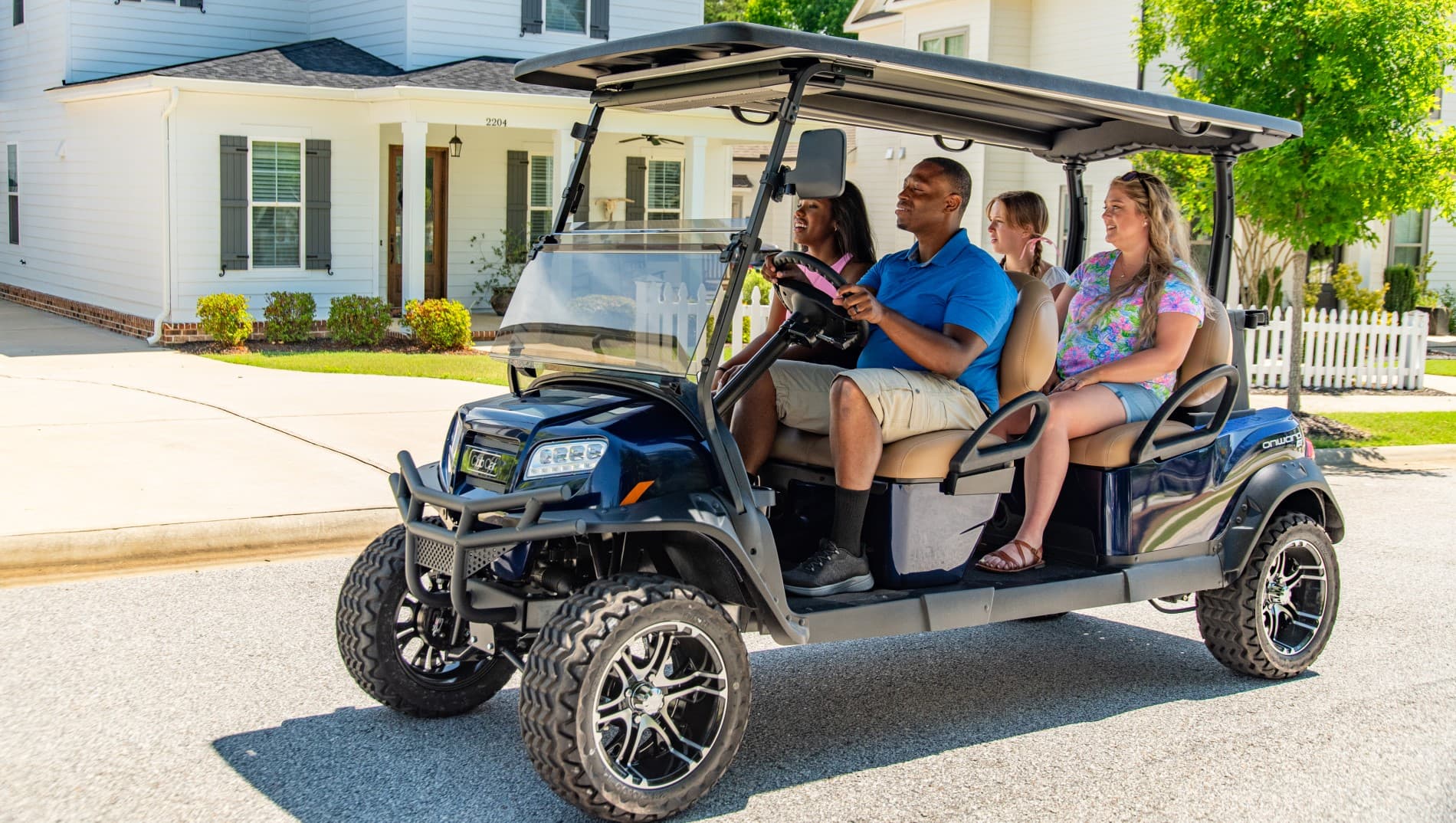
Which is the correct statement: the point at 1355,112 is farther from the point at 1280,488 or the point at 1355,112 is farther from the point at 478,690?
the point at 478,690

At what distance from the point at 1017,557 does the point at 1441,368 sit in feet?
52.4

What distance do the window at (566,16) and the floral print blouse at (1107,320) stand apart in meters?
15.4

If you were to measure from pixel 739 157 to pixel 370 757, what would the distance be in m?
23.5

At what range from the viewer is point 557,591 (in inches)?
170

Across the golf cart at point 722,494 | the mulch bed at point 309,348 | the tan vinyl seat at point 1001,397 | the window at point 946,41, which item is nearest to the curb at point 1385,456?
the golf cart at point 722,494

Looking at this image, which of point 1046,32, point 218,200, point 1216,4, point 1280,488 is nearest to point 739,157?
point 1046,32

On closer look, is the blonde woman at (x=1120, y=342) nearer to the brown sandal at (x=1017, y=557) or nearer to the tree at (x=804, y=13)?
the brown sandal at (x=1017, y=557)

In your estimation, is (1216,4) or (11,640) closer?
(11,640)

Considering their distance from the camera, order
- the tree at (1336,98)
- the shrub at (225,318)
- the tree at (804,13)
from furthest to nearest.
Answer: the tree at (804,13)
the shrub at (225,318)
the tree at (1336,98)

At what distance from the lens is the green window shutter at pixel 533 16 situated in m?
19.7

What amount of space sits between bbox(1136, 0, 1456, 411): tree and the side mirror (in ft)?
29.6

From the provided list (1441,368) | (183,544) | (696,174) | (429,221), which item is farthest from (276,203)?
(1441,368)

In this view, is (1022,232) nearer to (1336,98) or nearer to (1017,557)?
(1017,557)

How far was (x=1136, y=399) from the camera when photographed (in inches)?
209
